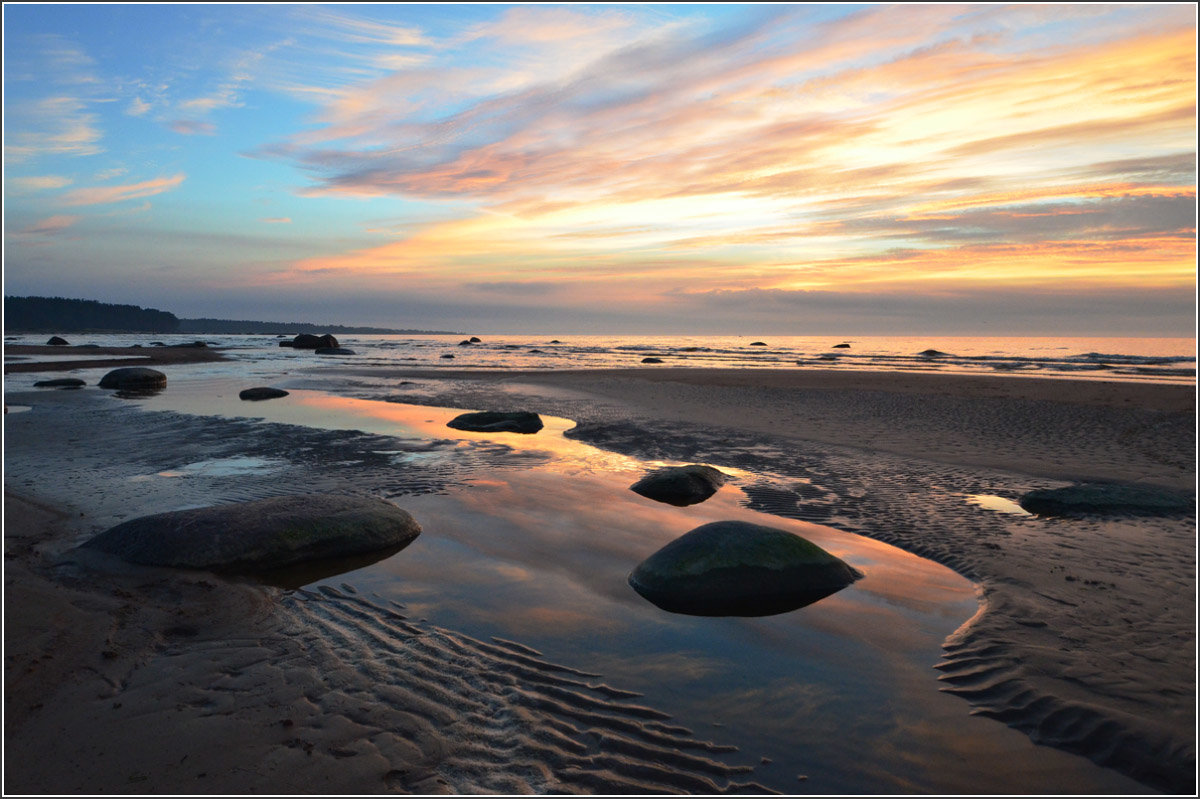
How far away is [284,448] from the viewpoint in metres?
14.0

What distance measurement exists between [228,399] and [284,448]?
1137cm

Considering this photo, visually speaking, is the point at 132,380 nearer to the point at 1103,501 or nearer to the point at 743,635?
the point at 743,635

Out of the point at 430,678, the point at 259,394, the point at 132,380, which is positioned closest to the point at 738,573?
the point at 430,678

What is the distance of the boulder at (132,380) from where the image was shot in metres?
26.2

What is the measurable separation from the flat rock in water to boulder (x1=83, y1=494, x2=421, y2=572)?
925 cm

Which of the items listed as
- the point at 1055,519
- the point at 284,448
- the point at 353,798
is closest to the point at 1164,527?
the point at 1055,519

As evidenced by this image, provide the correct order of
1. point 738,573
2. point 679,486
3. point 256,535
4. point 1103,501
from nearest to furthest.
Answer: point 738,573
point 256,535
point 1103,501
point 679,486

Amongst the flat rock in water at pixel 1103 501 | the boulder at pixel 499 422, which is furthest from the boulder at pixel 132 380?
the flat rock in water at pixel 1103 501

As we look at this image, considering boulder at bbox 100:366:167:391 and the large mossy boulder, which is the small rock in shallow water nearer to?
boulder at bbox 100:366:167:391

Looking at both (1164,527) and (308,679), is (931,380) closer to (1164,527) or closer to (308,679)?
(1164,527)

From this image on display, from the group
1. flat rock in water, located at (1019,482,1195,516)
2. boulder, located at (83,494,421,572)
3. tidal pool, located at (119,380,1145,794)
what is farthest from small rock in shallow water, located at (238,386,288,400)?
flat rock in water, located at (1019,482,1195,516)

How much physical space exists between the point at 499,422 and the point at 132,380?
62.1 feet

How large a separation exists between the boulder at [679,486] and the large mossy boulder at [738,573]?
3.01m

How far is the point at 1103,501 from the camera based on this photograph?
9.58m
